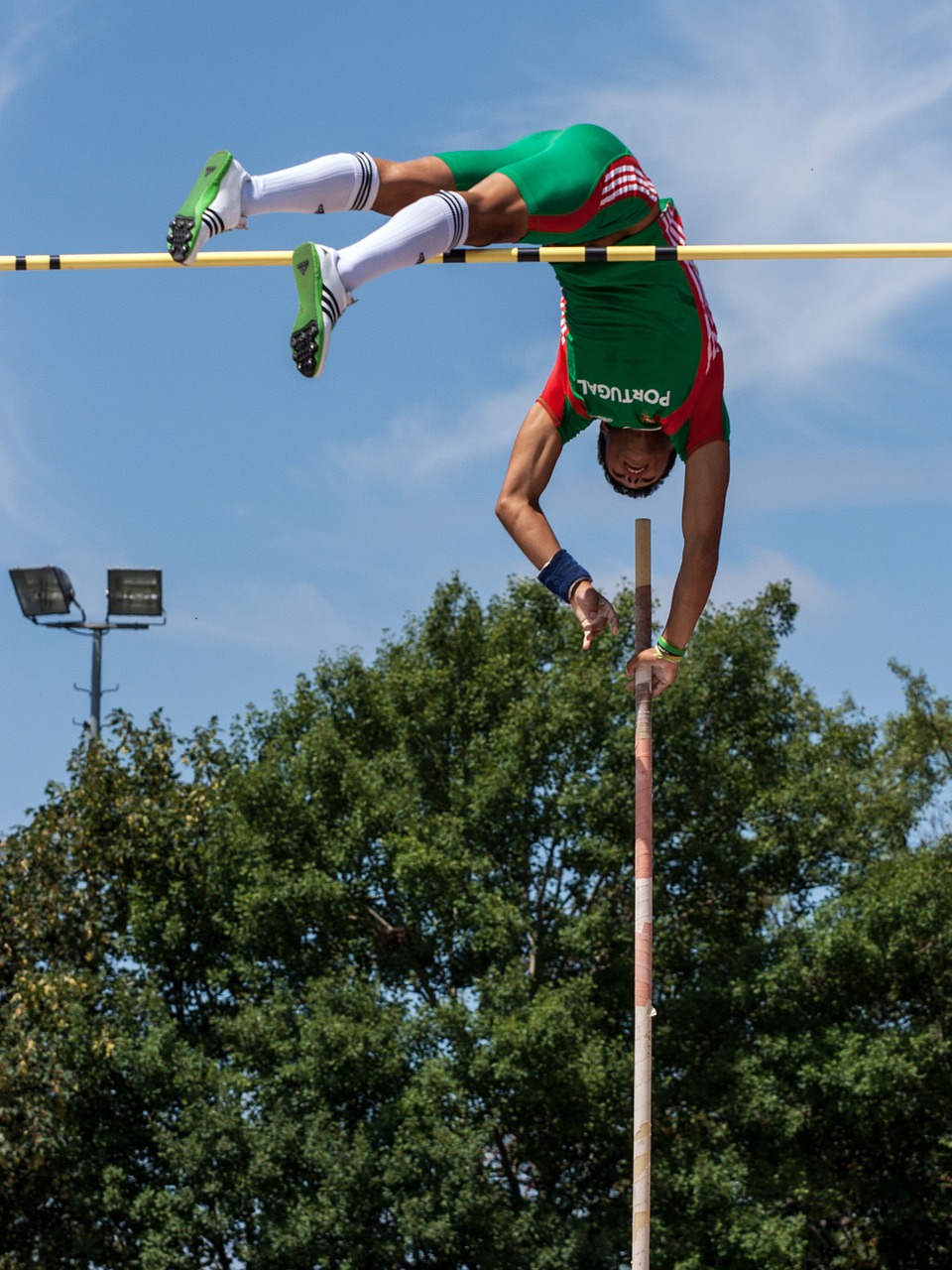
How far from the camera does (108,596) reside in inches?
892

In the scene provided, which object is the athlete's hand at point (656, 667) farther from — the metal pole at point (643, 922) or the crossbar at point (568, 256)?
the crossbar at point (568, 256)

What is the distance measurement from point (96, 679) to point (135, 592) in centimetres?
182

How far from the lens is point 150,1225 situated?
64.8 feet

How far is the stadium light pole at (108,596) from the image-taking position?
70.0 feet

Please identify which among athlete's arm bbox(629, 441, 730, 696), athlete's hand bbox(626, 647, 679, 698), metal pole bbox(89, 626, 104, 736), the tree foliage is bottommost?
athlete's hand bbox(626, 647, 679, 698)

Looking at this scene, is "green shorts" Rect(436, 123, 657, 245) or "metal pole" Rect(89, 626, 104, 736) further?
"metal pole" Rect(89, 626, 104, 736)

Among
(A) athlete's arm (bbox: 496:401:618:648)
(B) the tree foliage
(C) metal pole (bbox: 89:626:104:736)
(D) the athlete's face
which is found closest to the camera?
(A) athlete's arm (bbox: 496:401:618:648)

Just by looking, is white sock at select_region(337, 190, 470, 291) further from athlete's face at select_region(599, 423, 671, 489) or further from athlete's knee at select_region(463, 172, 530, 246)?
athlete's face at select_region(599, 423, 671, 489)

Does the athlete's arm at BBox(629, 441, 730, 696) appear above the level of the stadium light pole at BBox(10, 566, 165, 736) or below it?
below

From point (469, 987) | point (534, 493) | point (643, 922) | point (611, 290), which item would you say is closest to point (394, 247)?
point (611, 290)

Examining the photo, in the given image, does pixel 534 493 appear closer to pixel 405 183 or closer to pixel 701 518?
pixel 701 518

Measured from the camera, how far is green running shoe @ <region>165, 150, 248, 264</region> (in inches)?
218

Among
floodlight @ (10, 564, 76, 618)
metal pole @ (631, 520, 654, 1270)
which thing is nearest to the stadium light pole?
floodlight @ (10, 564, 76, 618)

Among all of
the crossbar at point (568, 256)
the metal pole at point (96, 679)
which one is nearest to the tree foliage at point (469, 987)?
the metal pole at point (96, 679)
